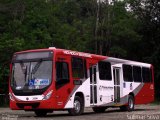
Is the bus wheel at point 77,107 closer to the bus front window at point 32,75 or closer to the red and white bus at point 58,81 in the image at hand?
the red and white bus at point 58,81

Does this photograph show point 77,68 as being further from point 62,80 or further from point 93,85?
point 93,85

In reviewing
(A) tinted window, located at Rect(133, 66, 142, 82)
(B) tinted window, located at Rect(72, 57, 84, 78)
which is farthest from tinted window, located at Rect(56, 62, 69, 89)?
(A) tinted window, located at Rect(133, 66, 142, 82)

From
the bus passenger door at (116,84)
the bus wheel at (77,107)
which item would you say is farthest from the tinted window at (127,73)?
the bus wheel at (77,107)

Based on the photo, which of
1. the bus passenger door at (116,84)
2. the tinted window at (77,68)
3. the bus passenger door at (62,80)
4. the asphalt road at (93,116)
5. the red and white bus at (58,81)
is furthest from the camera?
the bus passenger door at (116,84)

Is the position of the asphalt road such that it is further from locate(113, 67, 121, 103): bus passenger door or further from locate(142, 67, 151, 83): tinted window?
locate(142, 67, 151, 83): tinted window

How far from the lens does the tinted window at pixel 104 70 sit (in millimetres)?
25125

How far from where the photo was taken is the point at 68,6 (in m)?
73.7

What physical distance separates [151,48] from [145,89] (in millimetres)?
25998

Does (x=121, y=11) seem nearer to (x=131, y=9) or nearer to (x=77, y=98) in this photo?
(x=131, y=9)

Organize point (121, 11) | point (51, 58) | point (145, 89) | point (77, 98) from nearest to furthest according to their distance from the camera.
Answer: point (51, 58) → point (77, 98) → point (145, 89) → point (121, 11)

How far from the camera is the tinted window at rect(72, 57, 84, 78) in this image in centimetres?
2234

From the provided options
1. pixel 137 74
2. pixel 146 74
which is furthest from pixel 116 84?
pixel 146 74

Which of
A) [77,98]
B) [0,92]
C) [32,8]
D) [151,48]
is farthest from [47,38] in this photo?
[77,98]

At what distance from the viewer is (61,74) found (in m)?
21.4
